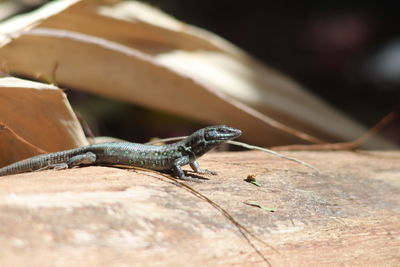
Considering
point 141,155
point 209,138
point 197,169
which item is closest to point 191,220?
point 197,169

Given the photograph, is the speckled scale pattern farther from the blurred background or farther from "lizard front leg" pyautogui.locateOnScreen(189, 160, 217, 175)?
the blurred background

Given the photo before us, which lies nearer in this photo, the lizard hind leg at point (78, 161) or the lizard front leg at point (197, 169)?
the lizard front leg at point (197, 169)

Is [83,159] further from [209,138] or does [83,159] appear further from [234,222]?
[234,222]

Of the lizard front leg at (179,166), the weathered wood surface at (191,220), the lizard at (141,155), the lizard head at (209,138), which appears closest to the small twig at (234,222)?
the weathered wood surface at (191,220)

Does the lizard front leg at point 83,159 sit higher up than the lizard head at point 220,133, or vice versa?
the lizard head at point 220,133

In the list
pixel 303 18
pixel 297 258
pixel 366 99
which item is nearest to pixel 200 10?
pixel 303 18

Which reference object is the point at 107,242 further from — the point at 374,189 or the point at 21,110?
the point at 374,189

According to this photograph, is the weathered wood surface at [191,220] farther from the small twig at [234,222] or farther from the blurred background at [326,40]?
the blurred background at [326,40]
